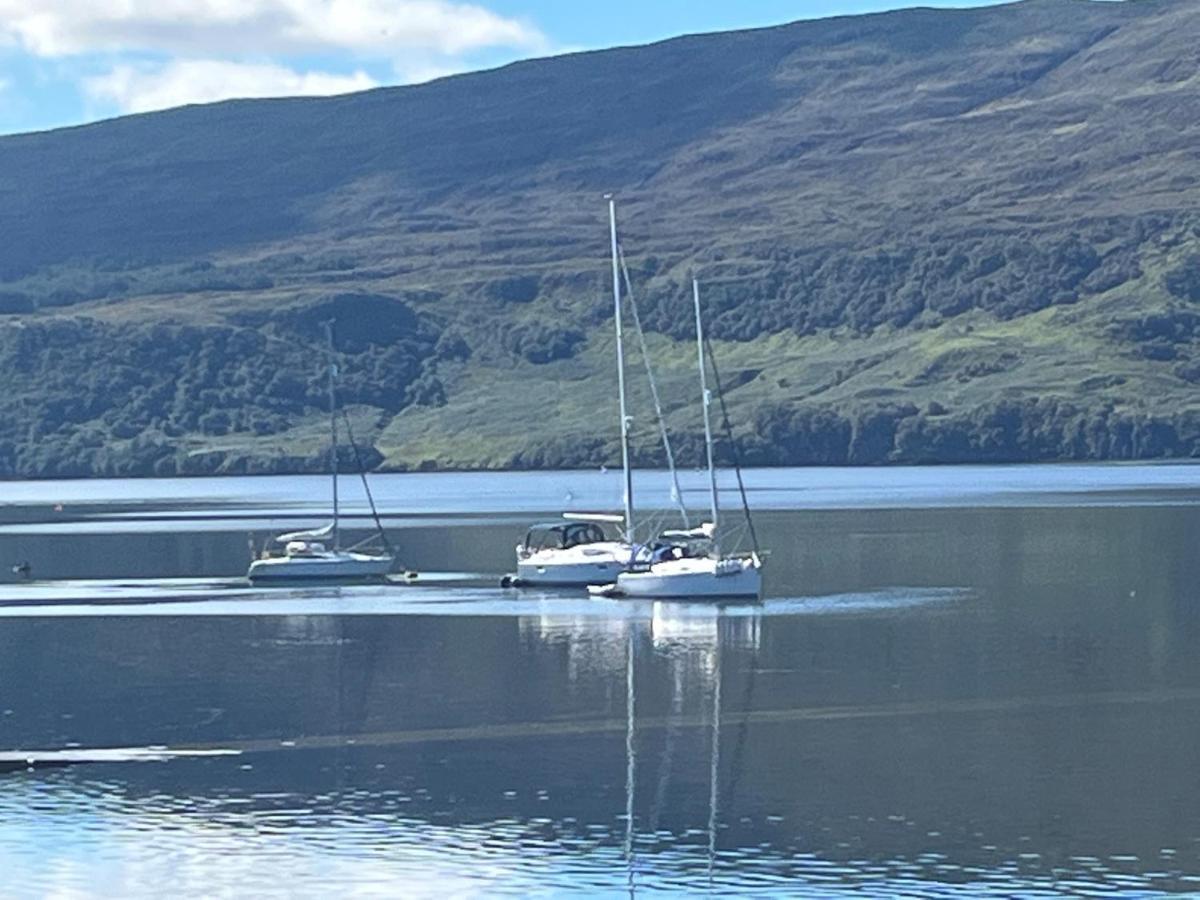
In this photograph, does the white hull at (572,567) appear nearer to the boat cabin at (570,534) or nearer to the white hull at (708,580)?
the boat cabin at (570,534)

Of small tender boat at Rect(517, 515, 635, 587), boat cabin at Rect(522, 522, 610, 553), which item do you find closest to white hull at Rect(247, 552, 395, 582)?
boat cabin at Rect(522, 522, 610, 553)

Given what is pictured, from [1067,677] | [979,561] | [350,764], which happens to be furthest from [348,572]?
[350,764]

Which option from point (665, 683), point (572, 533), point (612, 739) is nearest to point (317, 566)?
point (572, 533)

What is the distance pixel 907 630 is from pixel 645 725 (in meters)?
22.4

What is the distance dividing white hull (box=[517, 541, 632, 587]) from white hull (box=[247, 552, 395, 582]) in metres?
11.2

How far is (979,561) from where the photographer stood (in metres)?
109

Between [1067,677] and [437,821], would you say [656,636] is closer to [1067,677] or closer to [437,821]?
[1067,677]

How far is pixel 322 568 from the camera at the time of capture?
109250 millimetres

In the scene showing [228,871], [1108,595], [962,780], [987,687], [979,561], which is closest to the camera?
[228,871]

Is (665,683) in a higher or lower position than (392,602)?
lower

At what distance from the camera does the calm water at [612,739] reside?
129ft

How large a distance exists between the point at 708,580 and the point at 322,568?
25.1m

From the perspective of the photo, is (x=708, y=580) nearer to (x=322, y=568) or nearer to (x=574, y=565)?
(x=574, y=565)

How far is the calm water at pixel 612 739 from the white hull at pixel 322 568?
5.96 metres
